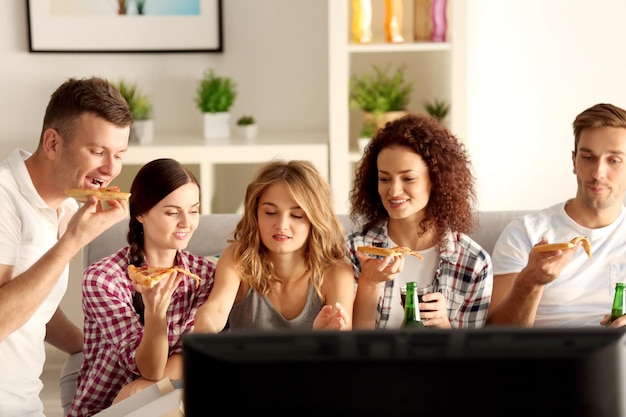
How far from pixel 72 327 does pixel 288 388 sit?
1.87m

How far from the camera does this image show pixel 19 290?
200 cm

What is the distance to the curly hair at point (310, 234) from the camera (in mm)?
2271

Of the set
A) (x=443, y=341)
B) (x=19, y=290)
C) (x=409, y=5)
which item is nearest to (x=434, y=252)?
(x=19, y=290)

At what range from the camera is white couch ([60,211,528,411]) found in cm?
270

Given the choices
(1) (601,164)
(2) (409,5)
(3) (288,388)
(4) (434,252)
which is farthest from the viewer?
(2) (409,5)

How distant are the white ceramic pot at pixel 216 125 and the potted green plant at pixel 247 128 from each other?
6 cm

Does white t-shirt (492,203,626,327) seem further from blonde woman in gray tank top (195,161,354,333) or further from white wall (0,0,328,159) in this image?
white wall (0,0,328,159)

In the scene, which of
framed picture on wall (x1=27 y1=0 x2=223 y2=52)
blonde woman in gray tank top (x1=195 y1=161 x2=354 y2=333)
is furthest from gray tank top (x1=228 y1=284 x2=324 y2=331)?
framed picture on wall (x1=27 y1=0 x2=223 y2=52)

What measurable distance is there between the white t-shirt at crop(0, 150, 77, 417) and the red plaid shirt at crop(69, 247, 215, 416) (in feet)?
0.36

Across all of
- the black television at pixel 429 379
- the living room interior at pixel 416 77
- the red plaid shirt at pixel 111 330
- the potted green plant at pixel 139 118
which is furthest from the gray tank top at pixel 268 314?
the living room interior at pixel 416 77

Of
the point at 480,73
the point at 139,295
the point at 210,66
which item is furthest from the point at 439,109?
the point at 139,295

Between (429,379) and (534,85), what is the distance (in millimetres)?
3826

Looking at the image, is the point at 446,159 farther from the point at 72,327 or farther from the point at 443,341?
the point at 443,341

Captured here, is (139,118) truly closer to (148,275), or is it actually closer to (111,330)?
(111,330)
